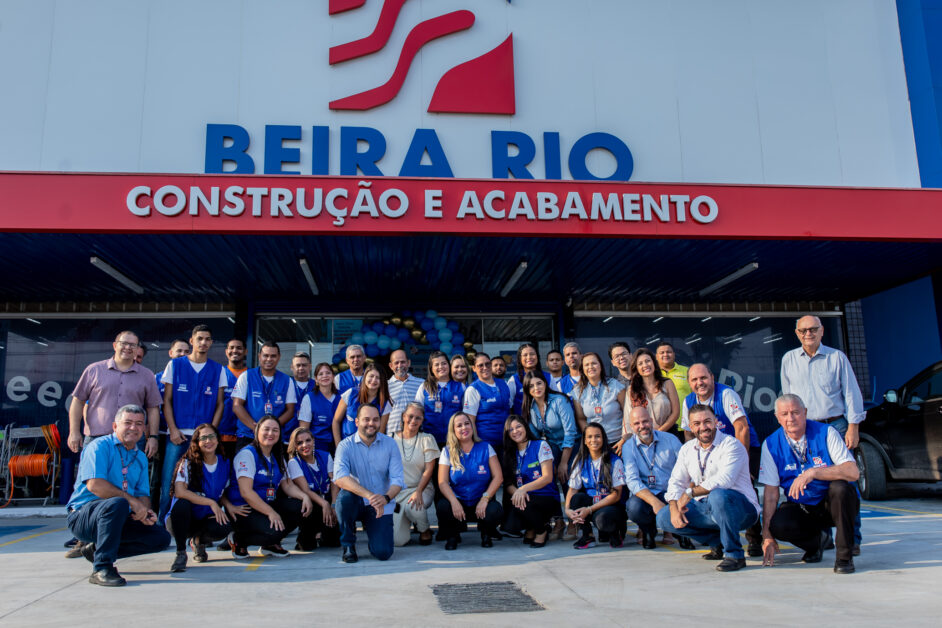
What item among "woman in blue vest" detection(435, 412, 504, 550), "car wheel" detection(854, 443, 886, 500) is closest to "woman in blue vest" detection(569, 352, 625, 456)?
"woman in blue vest" detection(435, 412, 504, 550)

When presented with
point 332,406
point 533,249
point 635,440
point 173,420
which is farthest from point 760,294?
point 173,420

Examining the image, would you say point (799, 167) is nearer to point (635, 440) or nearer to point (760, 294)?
point (760, 294)

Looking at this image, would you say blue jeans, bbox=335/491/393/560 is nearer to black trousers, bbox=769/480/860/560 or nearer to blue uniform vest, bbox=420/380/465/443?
blue uniform vest, bbox=420/380/465/443

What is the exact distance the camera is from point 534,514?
5.78 m

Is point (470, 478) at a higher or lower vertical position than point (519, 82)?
lower

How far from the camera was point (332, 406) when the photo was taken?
666cm

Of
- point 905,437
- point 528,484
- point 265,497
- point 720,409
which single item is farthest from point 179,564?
point 905,437

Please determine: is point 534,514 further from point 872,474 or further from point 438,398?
point 872,474

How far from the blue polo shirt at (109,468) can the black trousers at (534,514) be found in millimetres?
2849

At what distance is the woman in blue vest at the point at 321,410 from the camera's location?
6.52 m

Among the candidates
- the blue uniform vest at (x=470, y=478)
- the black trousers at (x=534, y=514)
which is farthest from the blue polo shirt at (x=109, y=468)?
the black trousers at (x=534, y=514)

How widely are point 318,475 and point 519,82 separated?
6684mm

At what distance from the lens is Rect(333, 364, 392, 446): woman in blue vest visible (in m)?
6.29

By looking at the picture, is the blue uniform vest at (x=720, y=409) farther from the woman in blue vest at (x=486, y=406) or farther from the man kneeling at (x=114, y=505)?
the man kneeling at (x=114, y=505)
